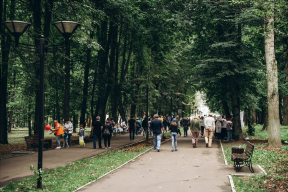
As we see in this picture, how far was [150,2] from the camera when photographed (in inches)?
803

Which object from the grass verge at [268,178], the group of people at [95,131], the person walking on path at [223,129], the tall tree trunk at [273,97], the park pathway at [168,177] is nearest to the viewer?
the park pathway at [168,177]

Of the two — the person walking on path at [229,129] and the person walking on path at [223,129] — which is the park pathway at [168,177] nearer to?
the person walking on path at [229,129]

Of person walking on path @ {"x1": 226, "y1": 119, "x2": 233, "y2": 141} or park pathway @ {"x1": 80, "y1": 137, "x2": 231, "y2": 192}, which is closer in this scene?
park pathway @ {"x1": 80, "y1": 137, "x2": 231, "y2": 192}

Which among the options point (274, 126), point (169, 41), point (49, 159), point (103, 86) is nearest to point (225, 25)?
point (169, 41)

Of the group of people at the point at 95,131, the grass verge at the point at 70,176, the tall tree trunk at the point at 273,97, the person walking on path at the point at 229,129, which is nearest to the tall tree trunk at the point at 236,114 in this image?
the person walking on path at the point at 229,129

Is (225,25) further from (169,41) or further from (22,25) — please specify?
(22,25)

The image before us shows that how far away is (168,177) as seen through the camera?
9367 mm

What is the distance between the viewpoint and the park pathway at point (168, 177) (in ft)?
26.0

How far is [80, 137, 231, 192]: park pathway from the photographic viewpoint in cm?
793

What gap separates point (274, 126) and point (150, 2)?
35.2ft

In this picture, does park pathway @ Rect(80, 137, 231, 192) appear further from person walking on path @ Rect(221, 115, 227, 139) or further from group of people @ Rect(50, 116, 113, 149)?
person walking on path @ Rect(221, 115, 227, 139)

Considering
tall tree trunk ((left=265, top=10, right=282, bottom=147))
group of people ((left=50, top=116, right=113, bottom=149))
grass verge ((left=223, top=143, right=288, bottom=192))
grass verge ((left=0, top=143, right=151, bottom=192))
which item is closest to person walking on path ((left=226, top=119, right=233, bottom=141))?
tall tree trunk ((left=265, top=10, right=282, bottom=147))

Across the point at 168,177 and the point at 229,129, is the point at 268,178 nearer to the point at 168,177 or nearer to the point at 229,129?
the point at 168,177

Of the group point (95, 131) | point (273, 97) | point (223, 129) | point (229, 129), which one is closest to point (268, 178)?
point (273, 97)
